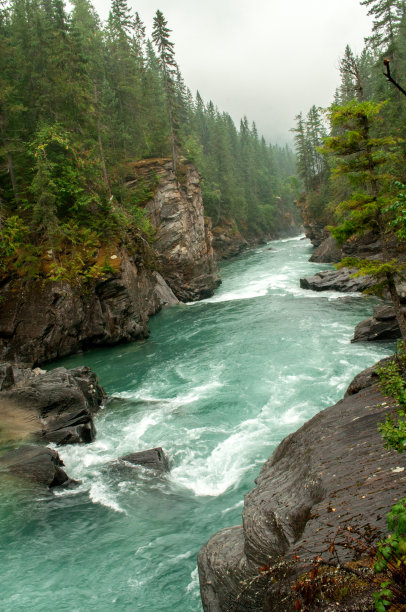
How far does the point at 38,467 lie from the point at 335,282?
29017 millimetres

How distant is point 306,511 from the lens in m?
6.30

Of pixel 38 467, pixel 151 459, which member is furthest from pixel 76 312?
pixel 151 459

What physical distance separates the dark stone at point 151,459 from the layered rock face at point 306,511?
159 inches

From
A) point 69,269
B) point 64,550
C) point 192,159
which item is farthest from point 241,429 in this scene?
point 192,159

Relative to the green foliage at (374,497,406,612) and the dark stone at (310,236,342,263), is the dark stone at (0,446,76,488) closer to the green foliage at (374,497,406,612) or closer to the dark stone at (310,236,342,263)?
the green foliage at (374,497,406,612)

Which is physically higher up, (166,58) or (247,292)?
(166,58)

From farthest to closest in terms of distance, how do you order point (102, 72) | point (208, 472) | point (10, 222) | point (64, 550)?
1. point (102, 72)
2. point (10, 222)
3. point (208, 472)
4. point (64, 550)

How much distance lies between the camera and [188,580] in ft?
27.2

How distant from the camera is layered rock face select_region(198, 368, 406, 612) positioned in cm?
485

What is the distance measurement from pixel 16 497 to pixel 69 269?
54.3 ft

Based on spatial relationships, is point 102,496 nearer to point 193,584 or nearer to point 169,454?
point 169,454

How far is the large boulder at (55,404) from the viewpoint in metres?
14.3

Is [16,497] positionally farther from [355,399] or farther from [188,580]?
[355,399]

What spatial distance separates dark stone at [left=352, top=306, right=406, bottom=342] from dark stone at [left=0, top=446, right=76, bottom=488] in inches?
634
